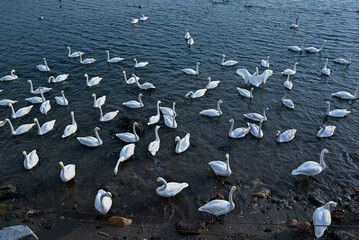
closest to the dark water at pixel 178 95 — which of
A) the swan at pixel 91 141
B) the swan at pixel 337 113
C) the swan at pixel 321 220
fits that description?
the swan at pixel 91 141

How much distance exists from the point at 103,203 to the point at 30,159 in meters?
5.63

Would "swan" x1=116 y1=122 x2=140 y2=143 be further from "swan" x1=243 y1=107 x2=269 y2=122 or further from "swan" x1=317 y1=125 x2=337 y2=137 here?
"swan" x1=317 y1=125 x2=337 y2=137

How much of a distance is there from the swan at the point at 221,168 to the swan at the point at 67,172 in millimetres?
7147

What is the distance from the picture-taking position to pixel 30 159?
14367 millimetres

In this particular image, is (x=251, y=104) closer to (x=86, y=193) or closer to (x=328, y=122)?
(x=328, y=122)

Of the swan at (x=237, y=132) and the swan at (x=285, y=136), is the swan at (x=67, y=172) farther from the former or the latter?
the swan at (x=285, y=136)

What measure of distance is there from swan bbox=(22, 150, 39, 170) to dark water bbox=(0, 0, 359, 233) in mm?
373

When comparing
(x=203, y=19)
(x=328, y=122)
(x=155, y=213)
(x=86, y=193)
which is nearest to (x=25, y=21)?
(x=203, y=19)

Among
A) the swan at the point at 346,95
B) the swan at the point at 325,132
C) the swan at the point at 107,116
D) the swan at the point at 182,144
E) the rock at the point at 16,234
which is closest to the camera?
the rock at the point at 16,234

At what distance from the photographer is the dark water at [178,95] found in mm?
13617

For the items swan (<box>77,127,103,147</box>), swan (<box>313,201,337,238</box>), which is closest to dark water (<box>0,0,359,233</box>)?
swan (<box>77,127,103,147</box>)

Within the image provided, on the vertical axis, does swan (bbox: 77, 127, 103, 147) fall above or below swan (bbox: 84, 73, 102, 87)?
below

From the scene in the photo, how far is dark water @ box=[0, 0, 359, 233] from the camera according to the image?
1362 centimetres

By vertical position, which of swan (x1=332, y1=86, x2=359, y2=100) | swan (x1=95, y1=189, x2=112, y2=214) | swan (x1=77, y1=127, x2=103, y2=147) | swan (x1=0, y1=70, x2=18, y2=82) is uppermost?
swan (x1=0, y1=70, x2=18, y2=82)
